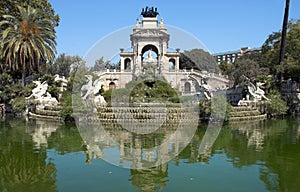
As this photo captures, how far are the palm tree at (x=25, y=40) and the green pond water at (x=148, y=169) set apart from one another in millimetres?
13467

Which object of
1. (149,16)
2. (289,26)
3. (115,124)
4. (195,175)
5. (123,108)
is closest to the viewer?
(195,175)

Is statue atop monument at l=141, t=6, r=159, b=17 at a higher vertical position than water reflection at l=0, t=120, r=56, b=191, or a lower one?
higher

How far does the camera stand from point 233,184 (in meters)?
6.91

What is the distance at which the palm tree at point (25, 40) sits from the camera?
24.4 metres

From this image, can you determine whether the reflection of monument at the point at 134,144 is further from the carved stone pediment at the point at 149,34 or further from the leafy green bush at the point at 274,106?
the carved stone pediment at the point at 149,34

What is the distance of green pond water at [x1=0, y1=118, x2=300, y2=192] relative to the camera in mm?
6781

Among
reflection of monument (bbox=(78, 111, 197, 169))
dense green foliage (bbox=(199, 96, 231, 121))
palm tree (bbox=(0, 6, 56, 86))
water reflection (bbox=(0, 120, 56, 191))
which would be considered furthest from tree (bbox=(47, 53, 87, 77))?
water reflection (bbox=(0, 120, 56, 191))

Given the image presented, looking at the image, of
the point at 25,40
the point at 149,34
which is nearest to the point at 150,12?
the point at 149,34

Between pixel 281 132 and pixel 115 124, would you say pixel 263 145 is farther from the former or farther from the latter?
pixel 115 124

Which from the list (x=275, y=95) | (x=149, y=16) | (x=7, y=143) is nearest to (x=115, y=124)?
(x=7, y=143)

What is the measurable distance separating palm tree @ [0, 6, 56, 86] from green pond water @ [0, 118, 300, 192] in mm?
13467

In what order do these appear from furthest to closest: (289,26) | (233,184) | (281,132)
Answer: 1. (289,26)
2. (281,132)
3. (233,184)

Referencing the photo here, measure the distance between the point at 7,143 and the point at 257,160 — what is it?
8.69m

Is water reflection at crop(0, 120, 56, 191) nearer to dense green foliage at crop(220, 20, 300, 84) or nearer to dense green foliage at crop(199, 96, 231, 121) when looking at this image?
dense green foliage at crop(199, 96, 231, 121)
